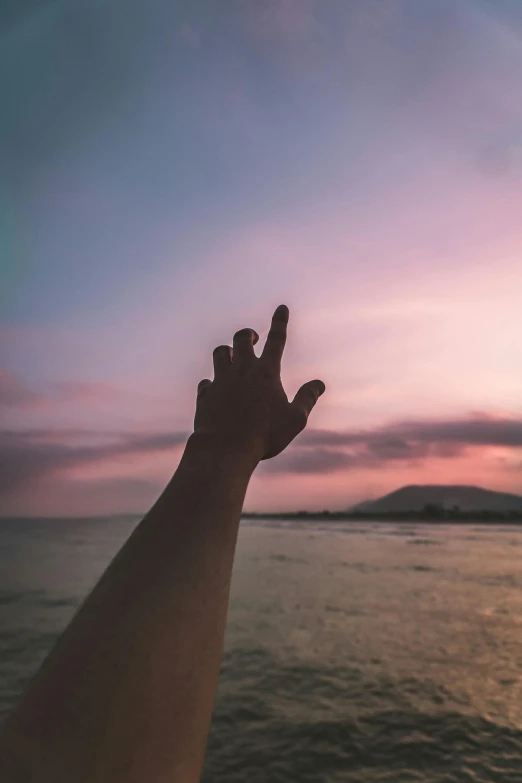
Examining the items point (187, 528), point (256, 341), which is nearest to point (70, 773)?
point (187, 528)

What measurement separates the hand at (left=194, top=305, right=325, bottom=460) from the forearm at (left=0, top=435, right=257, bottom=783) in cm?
29

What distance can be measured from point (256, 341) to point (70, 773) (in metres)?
1.30

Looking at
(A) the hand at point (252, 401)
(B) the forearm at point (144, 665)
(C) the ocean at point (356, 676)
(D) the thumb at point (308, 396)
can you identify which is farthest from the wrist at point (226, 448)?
(C) the ocean at point (356, 676)

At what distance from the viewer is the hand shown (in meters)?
1.58

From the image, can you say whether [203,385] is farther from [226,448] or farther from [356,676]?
[356,676]

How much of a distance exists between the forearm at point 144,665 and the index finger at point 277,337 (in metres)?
0.59

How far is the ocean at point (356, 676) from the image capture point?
15.8 ft

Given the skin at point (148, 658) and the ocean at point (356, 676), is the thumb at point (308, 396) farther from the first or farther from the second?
the ocean at point (356, 676)

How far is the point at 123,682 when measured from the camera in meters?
0.98

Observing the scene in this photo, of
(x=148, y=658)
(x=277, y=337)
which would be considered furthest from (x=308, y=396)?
(x=148, y=658)

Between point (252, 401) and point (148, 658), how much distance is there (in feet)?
2.62

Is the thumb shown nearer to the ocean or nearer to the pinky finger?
the pinky finger

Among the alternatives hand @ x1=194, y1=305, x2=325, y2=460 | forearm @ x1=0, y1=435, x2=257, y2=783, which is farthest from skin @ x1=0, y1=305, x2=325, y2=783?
hand @ x1=194, y1=305, x2=325, y2=460

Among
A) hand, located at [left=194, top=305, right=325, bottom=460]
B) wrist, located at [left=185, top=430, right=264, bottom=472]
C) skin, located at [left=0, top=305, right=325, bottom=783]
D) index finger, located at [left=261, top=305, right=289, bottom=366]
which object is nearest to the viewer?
skin, located at [left=0, top=305, right=325, bottom=783]
